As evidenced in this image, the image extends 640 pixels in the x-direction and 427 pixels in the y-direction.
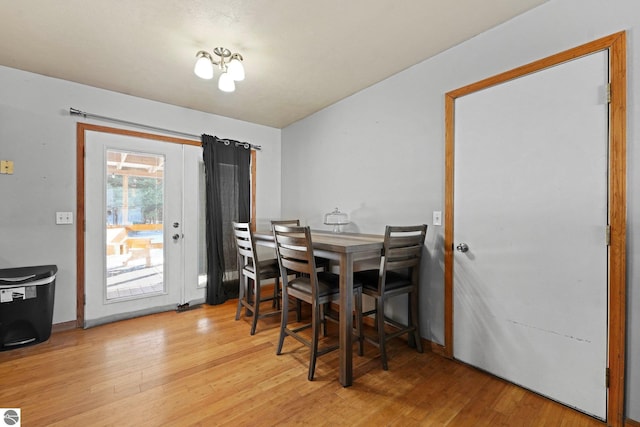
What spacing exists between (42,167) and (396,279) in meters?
3.33

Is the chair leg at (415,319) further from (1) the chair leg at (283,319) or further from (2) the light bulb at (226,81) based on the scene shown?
(2) the light bulb at (226,81)

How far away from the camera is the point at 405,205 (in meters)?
2.43

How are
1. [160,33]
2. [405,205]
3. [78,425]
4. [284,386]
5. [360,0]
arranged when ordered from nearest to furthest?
[78,425] < [360,0] < [284,386] < [160,33] < [405,205]

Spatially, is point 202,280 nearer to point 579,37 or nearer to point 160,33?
point 160,33

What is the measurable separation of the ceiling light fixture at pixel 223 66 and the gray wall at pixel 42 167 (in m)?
1.42

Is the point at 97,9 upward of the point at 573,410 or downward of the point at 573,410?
upward

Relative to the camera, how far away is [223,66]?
7.48ft

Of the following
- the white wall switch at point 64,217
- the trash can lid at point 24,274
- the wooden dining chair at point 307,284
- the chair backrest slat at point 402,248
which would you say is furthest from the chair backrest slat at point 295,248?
the white wall switch at point 64,217

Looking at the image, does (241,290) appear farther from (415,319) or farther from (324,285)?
(415,319)

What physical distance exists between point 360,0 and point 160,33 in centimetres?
140

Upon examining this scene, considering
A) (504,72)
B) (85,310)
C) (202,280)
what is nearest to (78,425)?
(85,310)

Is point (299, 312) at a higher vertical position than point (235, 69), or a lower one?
lower

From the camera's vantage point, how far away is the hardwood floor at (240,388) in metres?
1.51

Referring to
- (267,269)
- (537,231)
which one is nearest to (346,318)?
(267,269)
